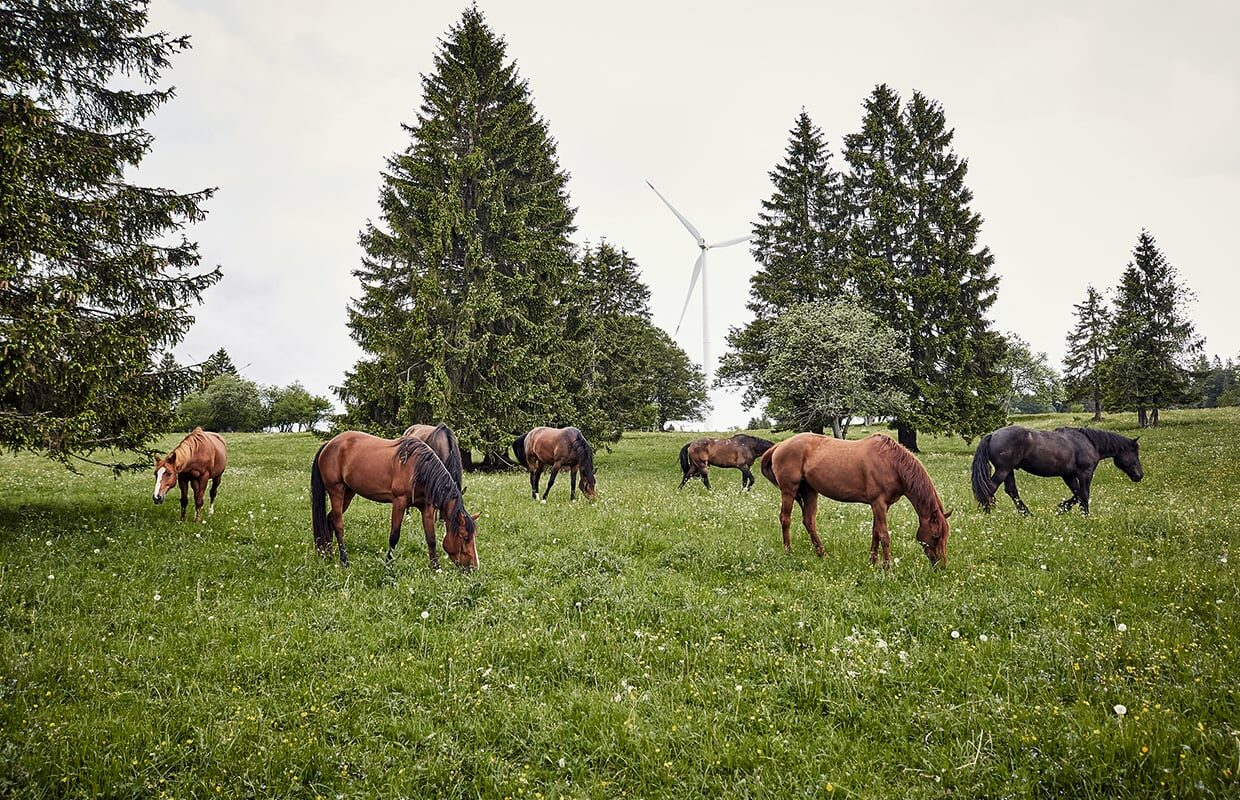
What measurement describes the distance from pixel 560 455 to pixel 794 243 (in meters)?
22.9

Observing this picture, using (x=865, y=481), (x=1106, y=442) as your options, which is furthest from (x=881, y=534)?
(x=1106, y=442)

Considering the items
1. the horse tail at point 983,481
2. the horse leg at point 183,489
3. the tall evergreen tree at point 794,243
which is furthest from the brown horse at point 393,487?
the tall evergreen tree at point 794,243

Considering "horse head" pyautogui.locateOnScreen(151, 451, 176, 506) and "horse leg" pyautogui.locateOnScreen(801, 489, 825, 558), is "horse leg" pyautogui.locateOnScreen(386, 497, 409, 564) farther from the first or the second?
"horse leg" pyautogui.locateOnScreen(801, 489, 825, 558)

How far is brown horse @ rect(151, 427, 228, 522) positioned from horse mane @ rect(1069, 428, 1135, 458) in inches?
821

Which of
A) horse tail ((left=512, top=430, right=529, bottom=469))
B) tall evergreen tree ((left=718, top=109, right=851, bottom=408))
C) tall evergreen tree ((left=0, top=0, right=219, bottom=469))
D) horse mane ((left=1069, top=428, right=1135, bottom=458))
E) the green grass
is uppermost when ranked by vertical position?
tall evergreen tree ((left=718, top=109, right=851, bottom=408))

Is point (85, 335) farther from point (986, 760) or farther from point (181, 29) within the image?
point (986, 760)

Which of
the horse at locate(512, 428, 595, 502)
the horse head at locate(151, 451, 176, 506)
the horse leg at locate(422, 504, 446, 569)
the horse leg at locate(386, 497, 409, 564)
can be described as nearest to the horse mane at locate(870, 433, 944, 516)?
the horse leg at locate(422, 504, 446, 569)

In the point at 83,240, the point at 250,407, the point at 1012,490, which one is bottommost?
the point at 1012,490

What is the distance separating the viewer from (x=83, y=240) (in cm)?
984

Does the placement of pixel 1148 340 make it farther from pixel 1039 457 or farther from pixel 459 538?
pixel 459 538

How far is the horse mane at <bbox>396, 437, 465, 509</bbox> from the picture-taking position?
829 cm

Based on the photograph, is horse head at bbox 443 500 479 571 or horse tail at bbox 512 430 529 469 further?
horse tail at bbox 512 430 529 469

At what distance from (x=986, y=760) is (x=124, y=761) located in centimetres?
605

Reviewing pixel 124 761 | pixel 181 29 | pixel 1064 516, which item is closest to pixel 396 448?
pixel 124 761
